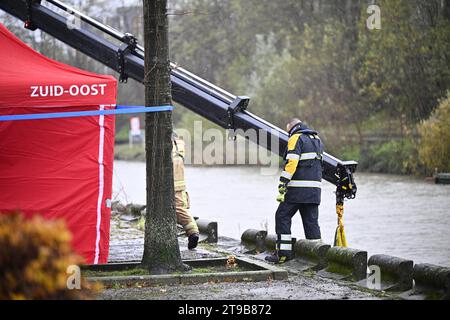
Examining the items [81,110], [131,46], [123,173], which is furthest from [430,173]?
[81,110]

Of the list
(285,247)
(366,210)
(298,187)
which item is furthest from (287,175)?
(366,210)

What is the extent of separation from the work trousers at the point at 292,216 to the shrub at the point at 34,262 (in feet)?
20.8

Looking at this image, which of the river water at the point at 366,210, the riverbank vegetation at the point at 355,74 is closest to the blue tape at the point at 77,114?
the river water at the point at 366,210

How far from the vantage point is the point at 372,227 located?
19.5m

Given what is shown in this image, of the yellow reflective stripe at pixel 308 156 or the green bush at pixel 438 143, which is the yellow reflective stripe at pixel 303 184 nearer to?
the yellow reflective stripe at pixel 308 156

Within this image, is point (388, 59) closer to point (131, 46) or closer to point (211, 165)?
point (211, 165)

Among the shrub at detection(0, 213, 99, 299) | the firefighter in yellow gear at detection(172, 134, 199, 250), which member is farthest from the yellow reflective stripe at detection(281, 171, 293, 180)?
the shrub at detection(0, 213, 99, 299)

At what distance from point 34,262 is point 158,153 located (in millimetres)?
4858

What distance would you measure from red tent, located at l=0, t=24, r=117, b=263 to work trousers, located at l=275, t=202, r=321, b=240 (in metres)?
2.33

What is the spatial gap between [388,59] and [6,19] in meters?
20.1

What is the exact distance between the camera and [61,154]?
10.6m

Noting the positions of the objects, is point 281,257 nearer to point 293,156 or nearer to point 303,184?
point 303,184

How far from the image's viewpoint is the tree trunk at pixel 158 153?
1020cm

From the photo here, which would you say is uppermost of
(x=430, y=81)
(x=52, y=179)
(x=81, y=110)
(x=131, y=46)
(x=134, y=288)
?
(x=430, y=81)
